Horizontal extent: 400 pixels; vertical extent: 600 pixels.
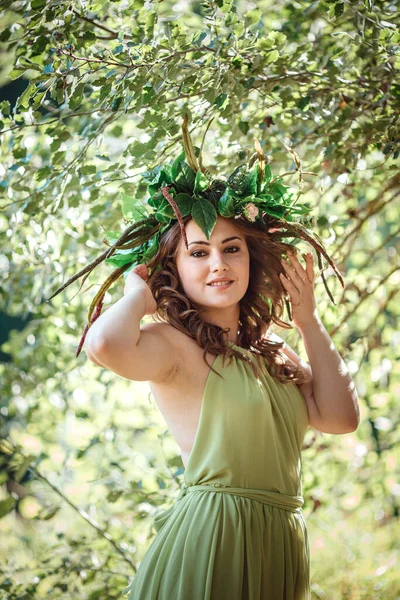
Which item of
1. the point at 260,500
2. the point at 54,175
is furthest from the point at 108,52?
the point at 260,500

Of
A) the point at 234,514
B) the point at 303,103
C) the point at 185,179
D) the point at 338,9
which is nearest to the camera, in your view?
the point at 234,514

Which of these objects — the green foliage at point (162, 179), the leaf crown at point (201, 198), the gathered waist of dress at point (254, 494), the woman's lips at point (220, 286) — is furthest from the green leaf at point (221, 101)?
the gathered waist of dress at point (254, 494)

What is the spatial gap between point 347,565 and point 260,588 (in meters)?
2.40

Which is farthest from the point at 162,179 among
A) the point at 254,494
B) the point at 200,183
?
the point at 254,494

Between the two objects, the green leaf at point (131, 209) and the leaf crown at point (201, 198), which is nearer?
the leaf crown at point (201, 198)

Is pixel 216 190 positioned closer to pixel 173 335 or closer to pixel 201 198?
pixel 201 198

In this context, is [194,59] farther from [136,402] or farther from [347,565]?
[347,565]

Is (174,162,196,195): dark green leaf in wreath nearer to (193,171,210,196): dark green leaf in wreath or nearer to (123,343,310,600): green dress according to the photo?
(193,171,210,196): dark green leaf in wreath

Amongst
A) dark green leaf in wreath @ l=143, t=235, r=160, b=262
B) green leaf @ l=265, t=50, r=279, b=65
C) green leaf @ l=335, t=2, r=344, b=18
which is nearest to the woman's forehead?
dark green leaf in wreath @ l=143, t=235, r=160, b=262

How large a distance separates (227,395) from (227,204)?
0.47 meters

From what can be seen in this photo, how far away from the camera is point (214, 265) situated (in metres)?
1.78

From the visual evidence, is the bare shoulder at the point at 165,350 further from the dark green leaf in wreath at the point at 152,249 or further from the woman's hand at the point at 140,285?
the dark green leaf in wreath at the point at 152,249

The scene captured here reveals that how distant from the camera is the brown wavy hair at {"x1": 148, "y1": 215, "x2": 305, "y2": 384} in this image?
6.00ft

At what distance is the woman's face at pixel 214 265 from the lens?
5.91ft
